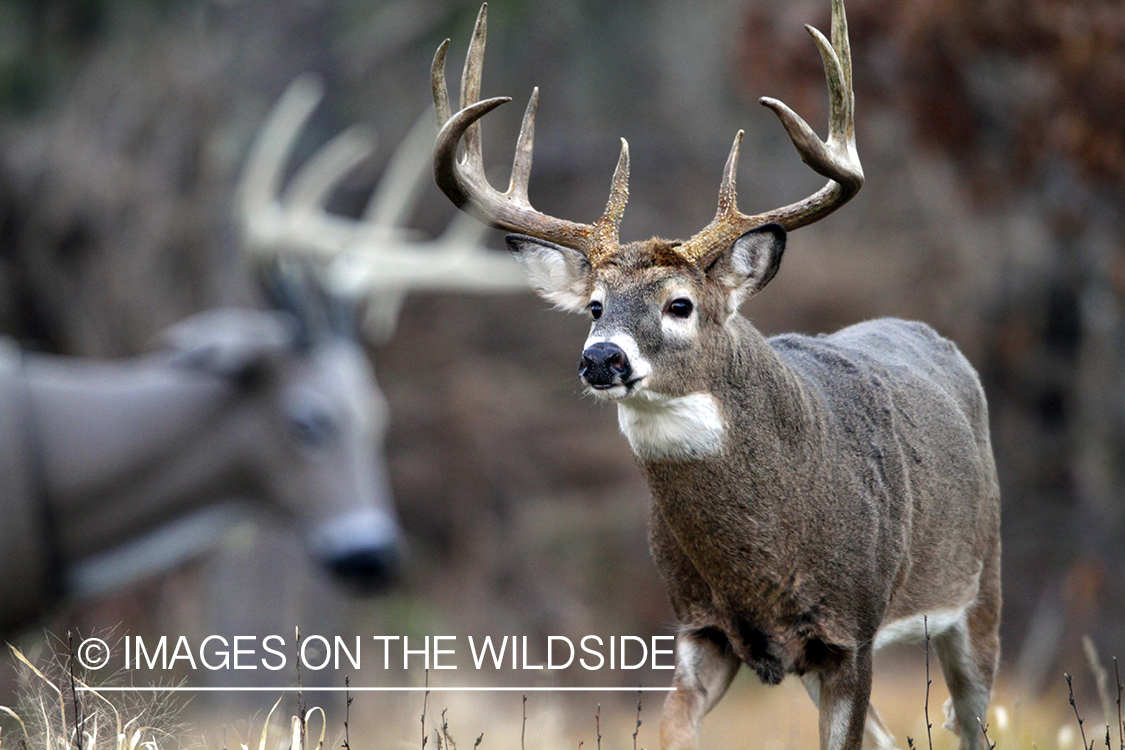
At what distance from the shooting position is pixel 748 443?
4.28 meters

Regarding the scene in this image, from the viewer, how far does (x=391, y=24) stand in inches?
642

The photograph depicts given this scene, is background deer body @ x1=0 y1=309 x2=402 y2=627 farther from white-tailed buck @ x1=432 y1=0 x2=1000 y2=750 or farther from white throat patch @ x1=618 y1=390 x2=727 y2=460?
white throat patch @ x1=618 y1=390 x2=727 y2=460

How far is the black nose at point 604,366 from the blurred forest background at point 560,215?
785 centimetres

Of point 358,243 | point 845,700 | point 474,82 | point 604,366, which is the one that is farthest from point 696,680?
point 358,243

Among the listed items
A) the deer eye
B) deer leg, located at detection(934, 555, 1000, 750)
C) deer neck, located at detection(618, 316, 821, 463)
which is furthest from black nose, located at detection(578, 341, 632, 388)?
deer leg, located at detection(934, 555, 1000, 750)

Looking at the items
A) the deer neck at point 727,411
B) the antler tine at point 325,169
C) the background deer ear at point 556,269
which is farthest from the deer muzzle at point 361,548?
the deer neck at point 727,411

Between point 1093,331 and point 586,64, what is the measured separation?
8.42 meters

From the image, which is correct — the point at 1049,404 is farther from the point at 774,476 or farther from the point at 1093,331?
the point at 774,476

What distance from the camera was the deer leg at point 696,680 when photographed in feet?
14.1

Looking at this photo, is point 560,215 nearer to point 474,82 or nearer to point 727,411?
point 474,82

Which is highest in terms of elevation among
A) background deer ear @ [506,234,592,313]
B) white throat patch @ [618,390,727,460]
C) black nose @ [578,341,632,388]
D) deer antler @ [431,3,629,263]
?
deer antler @ [431,3,629,263]

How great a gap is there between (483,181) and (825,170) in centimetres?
103

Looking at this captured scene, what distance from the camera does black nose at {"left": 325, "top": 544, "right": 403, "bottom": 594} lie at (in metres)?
9.85

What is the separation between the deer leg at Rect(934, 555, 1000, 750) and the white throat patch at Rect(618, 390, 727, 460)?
4.53ft
